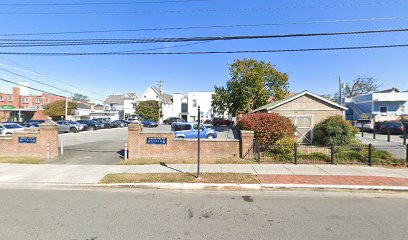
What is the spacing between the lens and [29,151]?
11.9m

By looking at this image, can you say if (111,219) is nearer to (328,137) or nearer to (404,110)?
(328,137)

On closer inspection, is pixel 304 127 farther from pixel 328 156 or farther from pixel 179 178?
pixel 179 178

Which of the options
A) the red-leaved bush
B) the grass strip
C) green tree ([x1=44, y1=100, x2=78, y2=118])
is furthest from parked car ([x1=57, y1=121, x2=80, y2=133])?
the red-leaved bush

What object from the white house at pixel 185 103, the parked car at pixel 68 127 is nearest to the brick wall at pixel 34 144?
the parked car at pixel 68 127

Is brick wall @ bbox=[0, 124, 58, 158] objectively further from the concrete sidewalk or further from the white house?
the white house

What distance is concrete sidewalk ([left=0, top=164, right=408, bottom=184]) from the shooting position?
26.5 ft

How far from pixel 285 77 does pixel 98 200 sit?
105 feet

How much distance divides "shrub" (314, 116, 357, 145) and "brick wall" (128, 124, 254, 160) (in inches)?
269

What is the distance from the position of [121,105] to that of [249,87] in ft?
186

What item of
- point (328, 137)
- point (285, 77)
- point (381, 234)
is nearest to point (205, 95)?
point (285, 77)

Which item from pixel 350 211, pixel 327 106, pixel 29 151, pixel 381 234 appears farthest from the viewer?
pixel 327 106

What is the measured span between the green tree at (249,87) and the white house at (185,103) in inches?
903

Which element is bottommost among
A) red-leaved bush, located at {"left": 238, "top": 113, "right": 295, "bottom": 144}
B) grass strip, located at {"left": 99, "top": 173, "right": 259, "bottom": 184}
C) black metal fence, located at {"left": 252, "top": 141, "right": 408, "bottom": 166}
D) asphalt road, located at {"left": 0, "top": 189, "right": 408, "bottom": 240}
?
asphalt road, located at {"left": 0, "top": 189, "right": 408, "bottom": 240}

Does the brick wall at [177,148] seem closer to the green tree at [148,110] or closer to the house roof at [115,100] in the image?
the green tree at [148,110]
